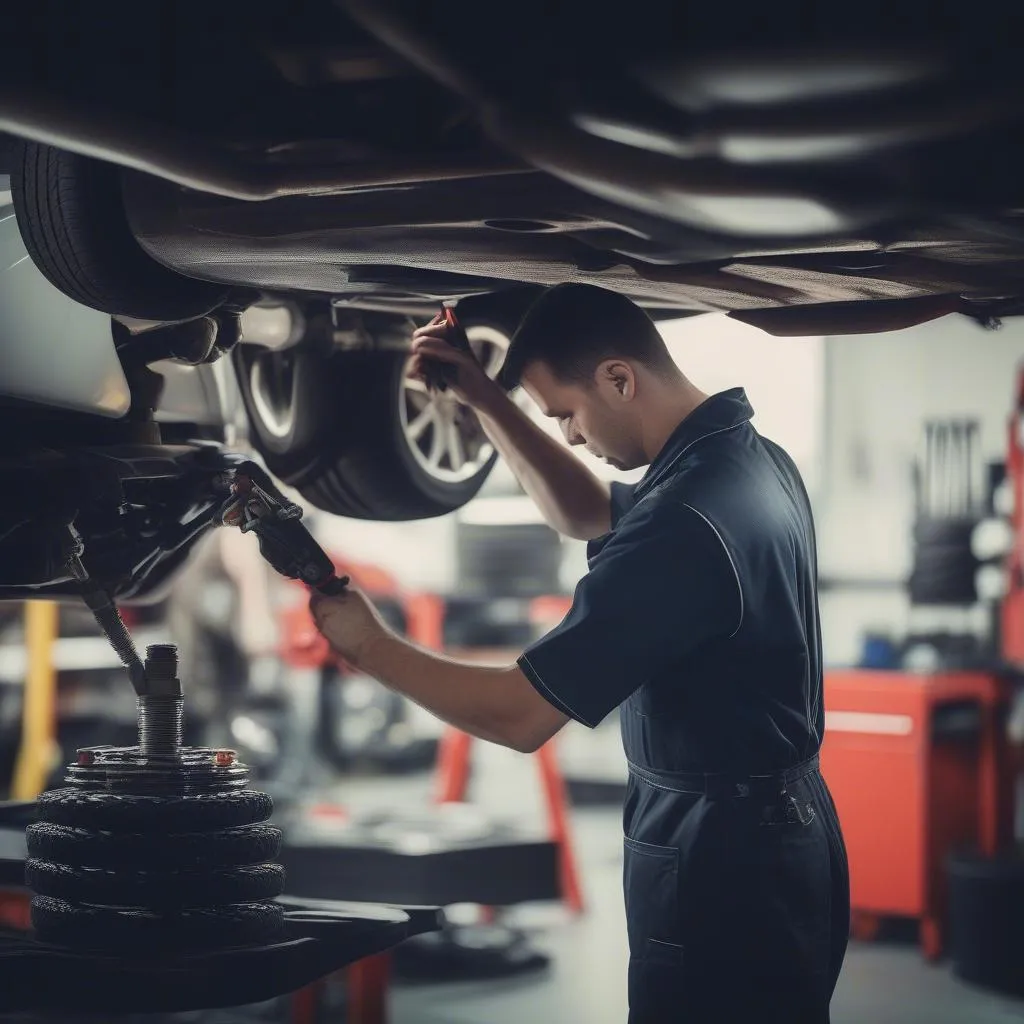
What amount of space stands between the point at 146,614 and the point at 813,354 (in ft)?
12.0

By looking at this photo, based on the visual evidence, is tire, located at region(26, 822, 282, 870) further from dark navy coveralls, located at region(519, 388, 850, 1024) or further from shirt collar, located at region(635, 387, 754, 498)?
shirt collar, located at region(635, 387, 754, 498)

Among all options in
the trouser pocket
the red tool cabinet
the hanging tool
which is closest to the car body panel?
the hanging tool

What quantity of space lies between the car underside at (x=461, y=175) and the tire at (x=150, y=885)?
0.40 metres

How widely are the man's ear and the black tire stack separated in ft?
2.47

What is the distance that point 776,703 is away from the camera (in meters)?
1.89

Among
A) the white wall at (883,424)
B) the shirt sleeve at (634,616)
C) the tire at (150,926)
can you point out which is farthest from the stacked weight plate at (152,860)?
the white wall at (883,424)

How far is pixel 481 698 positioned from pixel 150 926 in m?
0.49

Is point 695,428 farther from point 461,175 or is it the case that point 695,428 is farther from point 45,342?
point 45,342

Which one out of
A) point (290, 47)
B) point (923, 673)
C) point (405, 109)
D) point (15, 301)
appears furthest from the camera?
point (923, 673)

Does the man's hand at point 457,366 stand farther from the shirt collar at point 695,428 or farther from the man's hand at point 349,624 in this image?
the man's hand at point 349,624

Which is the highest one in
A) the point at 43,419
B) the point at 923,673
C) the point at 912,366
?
the point at 912,366

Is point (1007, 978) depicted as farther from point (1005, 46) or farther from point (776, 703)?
point (1005, 46)

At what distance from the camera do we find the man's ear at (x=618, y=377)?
6.51ft

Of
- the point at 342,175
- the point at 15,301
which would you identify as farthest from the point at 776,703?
the point at 15,301
